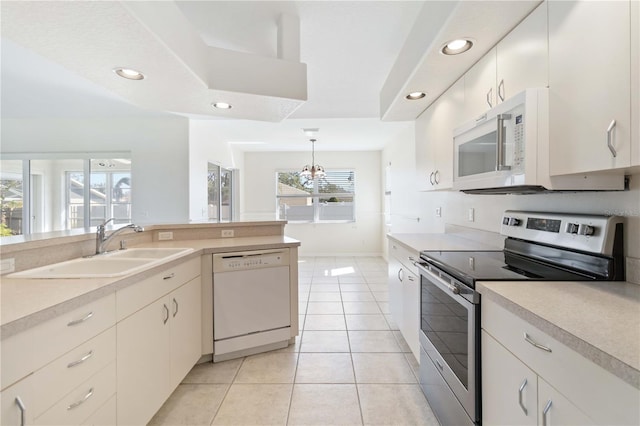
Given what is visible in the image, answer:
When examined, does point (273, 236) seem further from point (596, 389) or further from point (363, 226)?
point (363, 226)

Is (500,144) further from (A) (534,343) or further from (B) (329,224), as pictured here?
(B) (329,224)

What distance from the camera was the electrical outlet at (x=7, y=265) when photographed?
4.65 ft

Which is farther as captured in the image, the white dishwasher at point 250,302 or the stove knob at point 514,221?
the white dishwasher at point 250,302

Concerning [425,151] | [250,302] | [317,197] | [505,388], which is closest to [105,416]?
[250,302]

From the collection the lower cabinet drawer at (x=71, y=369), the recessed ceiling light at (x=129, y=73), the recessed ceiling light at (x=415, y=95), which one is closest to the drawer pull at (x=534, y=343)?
the lower cabinet drawer at (x=71, y=369)

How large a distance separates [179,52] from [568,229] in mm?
2310

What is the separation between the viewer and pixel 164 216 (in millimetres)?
4332

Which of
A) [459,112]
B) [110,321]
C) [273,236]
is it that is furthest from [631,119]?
[273,236]

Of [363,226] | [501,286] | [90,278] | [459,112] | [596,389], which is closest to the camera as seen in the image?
[596,389]

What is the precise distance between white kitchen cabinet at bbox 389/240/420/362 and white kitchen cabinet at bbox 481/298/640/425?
89cm

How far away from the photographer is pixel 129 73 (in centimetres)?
203

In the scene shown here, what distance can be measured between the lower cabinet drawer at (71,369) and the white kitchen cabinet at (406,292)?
179cm

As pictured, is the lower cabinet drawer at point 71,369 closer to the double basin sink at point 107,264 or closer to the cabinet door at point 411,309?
the double basin sink at point 107,264

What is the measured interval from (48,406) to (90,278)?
54 cm
